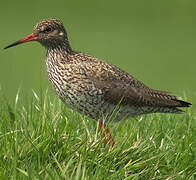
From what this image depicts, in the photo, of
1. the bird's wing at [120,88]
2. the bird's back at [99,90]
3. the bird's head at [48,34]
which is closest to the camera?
the bird's back at [99,90]

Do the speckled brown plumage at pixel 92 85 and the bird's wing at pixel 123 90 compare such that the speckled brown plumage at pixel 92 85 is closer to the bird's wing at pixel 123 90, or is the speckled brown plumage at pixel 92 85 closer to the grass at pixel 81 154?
the bird's wing at pixel 123 90

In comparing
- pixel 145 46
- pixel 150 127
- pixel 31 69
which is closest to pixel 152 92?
pixel 150 127

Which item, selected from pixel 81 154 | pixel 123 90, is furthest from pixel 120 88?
pixel 81 154

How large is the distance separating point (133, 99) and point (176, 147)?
66.2 inches

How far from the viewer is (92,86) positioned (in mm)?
7594

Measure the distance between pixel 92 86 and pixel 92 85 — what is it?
0.01 m

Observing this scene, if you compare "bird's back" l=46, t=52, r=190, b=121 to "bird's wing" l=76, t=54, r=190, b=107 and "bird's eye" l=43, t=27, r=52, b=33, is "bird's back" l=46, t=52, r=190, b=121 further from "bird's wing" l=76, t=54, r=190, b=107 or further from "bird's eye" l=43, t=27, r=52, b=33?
"bird's eye" l=43, t=27, r=52, b=33

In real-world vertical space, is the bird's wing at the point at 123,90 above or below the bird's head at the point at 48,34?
below

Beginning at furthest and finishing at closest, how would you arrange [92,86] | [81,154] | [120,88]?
[120,88] < [92,86] < [81,154]

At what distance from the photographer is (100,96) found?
7.67 m

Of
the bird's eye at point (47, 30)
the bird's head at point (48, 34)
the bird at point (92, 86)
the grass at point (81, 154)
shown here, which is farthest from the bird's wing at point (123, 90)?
the grass at point (81, 154)

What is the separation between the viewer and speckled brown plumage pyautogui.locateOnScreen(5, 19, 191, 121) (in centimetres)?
751

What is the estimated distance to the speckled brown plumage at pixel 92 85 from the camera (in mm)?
7508

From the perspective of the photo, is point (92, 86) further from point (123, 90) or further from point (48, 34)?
point (48, 34)
